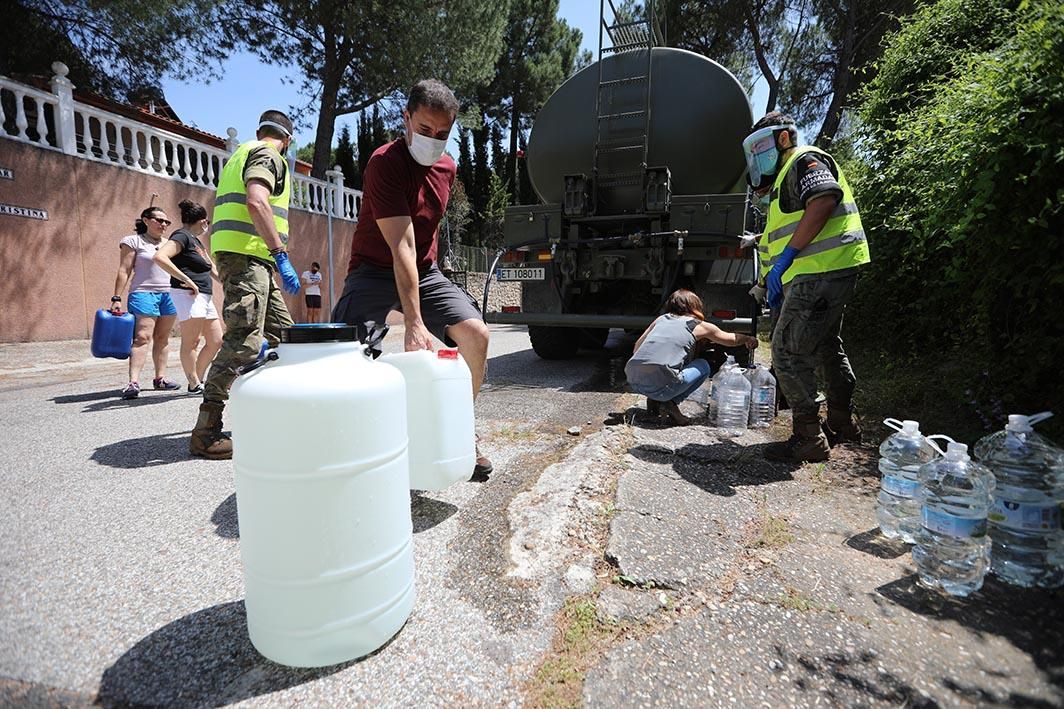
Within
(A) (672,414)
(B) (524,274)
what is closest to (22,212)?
(B) (524,274)

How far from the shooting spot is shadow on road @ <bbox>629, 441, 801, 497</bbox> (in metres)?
2.71

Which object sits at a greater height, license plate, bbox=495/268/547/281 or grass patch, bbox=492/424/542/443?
license plate, bbox=495/268/547/281

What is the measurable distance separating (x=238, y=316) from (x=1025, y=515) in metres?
3.38

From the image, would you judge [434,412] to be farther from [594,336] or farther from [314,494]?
[594,336]

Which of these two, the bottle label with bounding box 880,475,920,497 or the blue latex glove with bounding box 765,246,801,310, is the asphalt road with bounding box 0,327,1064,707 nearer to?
the bottle label with bounding box 880,475,920,497

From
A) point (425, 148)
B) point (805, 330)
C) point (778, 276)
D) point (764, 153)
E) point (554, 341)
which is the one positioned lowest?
point (554, 341)

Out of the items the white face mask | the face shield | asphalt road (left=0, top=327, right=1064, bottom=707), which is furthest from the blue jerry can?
the face shield

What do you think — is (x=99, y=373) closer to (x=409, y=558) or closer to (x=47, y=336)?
(x=47, y=336)

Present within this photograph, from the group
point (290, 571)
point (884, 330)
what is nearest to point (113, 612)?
point (290, 571)

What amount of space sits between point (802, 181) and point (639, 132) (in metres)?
2.90

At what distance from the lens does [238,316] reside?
2980 mm

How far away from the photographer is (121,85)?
12.7 metres

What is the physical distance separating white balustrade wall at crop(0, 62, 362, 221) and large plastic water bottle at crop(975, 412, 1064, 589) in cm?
765

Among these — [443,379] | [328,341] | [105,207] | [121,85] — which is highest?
[121,85]
